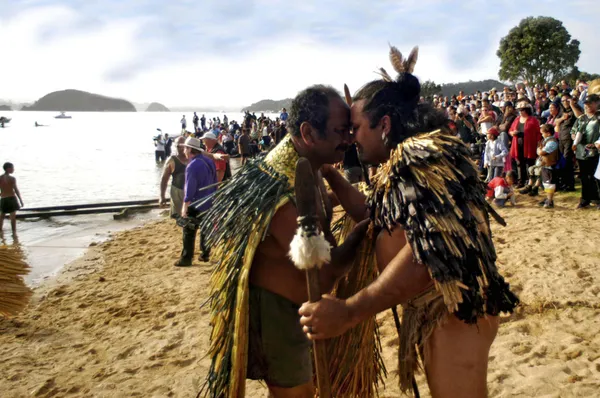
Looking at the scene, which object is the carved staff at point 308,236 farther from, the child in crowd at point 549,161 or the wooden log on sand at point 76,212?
the wooden log on sand at point 76,212

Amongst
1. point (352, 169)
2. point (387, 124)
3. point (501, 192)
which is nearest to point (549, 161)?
point (501, 192)

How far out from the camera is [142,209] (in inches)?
590

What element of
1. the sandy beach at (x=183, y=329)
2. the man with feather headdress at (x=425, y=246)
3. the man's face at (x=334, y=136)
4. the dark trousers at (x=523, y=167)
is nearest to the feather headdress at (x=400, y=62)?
the man with feather headdress at (x=425, y=246)

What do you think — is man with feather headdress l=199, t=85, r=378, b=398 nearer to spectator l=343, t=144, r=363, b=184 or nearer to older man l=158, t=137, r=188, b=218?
older man l=158, t=137, r=188, b=218

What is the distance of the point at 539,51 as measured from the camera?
3675 cm

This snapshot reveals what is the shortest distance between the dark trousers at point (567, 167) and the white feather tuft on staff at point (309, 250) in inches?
373

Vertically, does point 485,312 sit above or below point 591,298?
above

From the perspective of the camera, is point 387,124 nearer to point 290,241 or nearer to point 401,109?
point 401,109

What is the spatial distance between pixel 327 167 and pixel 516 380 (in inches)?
96.4

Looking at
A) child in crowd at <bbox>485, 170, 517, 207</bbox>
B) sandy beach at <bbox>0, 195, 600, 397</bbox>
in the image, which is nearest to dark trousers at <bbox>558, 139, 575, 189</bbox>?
child in crowd at <bbox>485, 170, 517, 207</bbox>

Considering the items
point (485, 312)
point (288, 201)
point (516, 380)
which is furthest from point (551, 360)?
point (288, 201)

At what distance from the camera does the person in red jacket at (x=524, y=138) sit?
10.1 meters

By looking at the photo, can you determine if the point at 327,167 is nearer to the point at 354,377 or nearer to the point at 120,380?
the point at 354,377

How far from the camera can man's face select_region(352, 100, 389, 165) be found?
2.15 m
